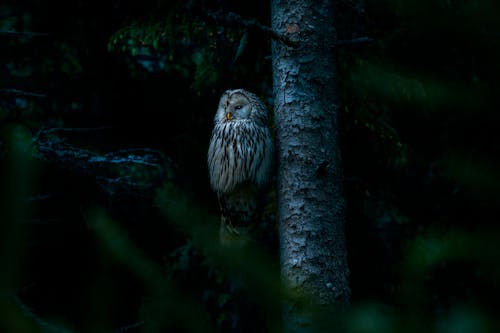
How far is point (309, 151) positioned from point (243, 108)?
25.6 inches

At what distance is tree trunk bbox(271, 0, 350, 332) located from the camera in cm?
244

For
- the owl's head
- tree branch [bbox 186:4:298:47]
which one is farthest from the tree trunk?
the owl's head

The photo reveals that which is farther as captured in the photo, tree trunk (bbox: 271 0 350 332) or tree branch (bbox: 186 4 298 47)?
tree trunk (bbox: 271 0 350 332)

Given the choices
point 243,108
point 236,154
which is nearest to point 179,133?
point 243,108

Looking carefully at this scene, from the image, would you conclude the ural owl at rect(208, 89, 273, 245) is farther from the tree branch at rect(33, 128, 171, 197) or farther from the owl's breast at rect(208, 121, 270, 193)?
the tree branch at rect(33, 128, 171, 197)

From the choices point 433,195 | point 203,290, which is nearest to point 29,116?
point 203,290

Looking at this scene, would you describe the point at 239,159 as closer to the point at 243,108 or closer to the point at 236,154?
the point at 236,154

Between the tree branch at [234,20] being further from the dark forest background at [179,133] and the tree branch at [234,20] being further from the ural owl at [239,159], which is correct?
the ural owl at [239,159]

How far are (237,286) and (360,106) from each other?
1851 millimetres

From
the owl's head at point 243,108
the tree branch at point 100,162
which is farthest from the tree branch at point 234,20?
the tree branch at point 100,162

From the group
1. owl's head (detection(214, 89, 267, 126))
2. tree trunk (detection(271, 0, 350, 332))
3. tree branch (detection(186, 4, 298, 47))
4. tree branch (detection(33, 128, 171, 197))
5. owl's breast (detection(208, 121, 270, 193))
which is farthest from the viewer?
tree branch (detection(33, 128, 171, 197))

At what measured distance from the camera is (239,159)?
2881 millimetres

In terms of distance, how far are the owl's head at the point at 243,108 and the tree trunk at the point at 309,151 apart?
30cm

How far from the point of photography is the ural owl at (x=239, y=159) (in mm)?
2840
